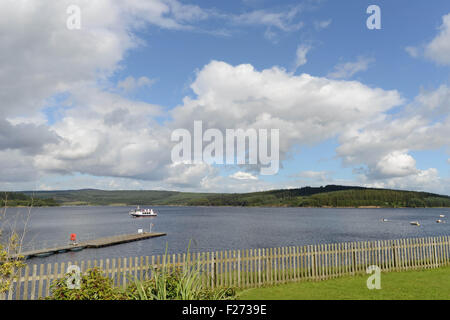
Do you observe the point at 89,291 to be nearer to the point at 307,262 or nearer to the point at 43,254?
the point at 307,262

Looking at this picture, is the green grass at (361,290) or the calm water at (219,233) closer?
the green grass at (361,290)

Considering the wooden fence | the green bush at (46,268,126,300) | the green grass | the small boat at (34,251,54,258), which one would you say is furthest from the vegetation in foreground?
the small boat at (34,251,54,258)

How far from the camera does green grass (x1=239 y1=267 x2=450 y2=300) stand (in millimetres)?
10812

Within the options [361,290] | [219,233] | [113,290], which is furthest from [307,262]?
[219,233]

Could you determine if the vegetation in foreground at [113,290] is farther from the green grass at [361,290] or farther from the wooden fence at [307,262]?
the wooden fence at [307,262]

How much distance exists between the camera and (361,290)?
1164cm

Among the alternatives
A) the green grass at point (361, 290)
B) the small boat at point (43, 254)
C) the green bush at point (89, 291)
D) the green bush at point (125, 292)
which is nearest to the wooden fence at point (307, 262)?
the green grass at point (361, 290)

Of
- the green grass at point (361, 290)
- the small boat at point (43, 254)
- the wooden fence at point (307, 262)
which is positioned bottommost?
the small boat at point (43, 254)

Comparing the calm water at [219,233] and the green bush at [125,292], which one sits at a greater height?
the green bush at [125,292]

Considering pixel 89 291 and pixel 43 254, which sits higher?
pixel 89 291

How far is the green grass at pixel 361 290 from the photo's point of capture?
1081cm
